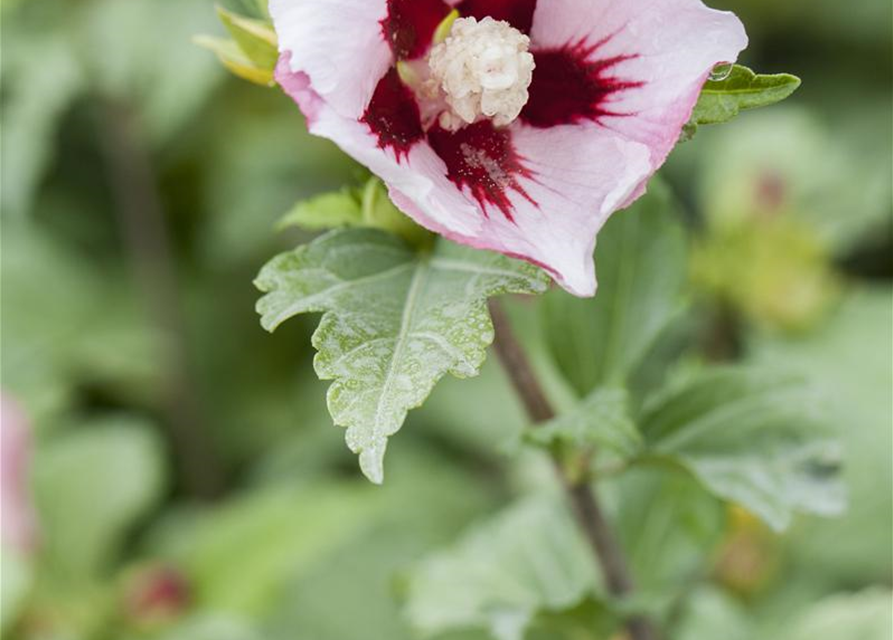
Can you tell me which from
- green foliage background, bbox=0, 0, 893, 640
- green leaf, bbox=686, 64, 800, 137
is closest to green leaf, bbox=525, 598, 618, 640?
green foliage background, bbox=0, 0, 893, 640

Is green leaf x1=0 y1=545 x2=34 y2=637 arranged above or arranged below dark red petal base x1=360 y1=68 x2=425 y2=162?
below

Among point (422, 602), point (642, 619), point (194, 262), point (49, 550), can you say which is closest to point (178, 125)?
point (194, 262)

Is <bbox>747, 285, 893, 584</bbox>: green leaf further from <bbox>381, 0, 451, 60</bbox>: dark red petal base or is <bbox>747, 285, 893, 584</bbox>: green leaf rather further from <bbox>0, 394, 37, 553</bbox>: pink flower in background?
<bbox>0, 394, 37, 553</bbox>: pink flower in background

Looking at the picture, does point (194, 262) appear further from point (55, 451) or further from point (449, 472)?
point (449, 472)

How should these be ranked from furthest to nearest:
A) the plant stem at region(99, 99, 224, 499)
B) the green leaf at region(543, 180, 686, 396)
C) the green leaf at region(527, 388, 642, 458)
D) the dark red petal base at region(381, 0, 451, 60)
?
the plant stem at region(99, 99, 224, 499) → the green leaf at region(543, 180, 686, 396) → the green leaf at region(527, 388, 642, 458) → the dark red petal base at region(381, 0, 451, 60)

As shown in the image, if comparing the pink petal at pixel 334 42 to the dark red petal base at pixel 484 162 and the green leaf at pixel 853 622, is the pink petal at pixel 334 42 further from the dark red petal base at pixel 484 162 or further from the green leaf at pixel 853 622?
the green leaf at pixel 853 622
